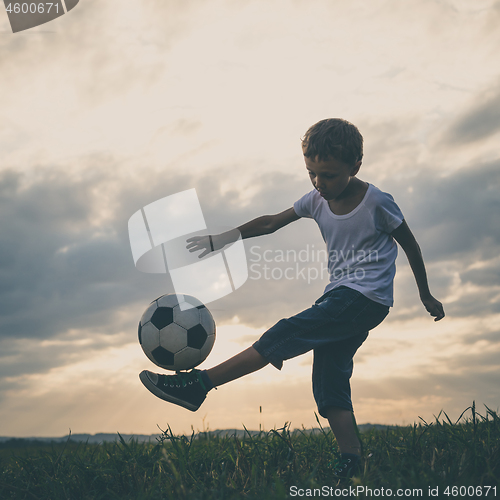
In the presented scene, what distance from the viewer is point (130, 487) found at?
3049 millimetres

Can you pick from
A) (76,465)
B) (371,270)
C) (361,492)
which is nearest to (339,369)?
(371,270)

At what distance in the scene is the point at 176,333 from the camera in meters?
3.78

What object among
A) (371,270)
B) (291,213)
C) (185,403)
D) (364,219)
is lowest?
(185,403)

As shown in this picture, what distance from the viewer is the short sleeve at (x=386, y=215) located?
11.8 ft

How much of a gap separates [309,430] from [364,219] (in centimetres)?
238

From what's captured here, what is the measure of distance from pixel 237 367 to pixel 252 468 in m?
0.72

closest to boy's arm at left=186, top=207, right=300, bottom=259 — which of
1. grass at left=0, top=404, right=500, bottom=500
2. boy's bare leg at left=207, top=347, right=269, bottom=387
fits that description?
boy's bare leg at left=207, top=347, right=269, bottom=387

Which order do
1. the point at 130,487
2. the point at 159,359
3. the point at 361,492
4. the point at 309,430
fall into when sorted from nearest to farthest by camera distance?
1. the point at 361,492
2. the point at 130,487
3. the point at 159,359
4. the point at 309,430

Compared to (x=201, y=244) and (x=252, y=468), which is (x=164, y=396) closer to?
(x=252, y=468)

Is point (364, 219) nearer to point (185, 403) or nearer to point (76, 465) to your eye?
point (185, 403)

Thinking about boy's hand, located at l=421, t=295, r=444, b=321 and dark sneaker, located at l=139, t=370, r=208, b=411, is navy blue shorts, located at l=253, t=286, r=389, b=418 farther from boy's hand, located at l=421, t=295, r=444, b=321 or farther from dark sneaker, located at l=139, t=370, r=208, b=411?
boy's hand, located at l=421, t=295, r=444, b=321

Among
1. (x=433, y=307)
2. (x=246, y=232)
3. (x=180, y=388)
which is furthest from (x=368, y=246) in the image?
(x=180, y=388)

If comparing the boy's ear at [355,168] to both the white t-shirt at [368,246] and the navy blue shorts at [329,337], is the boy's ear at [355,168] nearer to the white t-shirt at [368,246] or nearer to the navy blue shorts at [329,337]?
the white t-shirt at [368,246]

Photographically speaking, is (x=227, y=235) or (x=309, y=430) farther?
(x=309, y=430)
